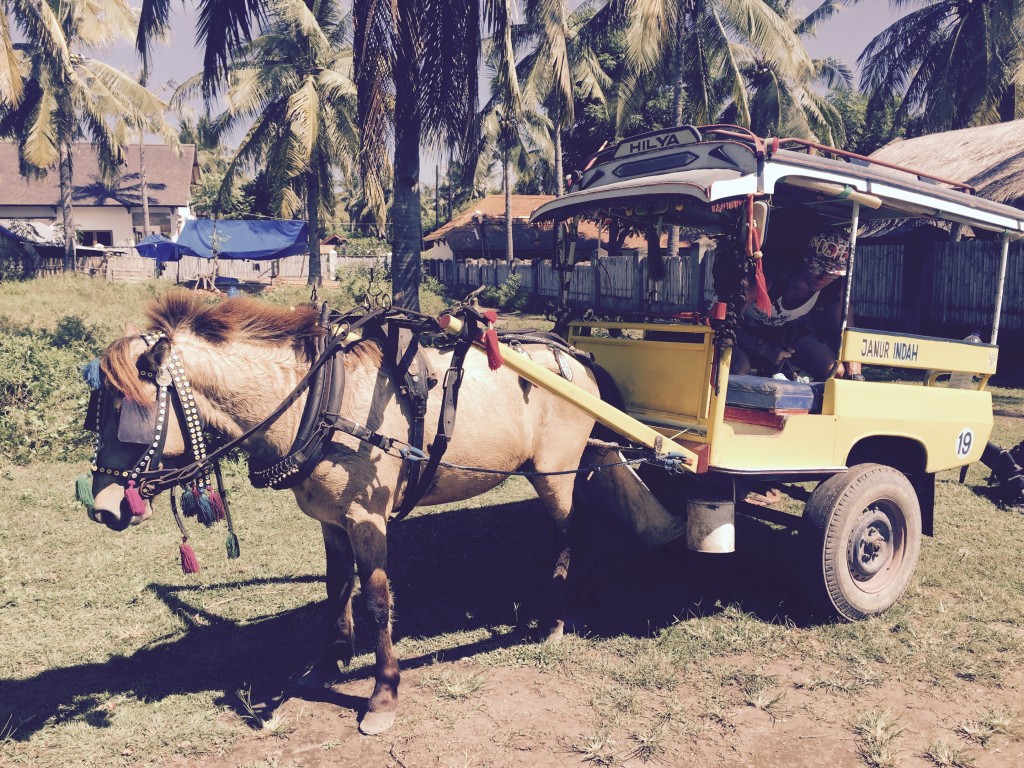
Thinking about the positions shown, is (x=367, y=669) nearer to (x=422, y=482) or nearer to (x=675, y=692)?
(x=422, y=482)

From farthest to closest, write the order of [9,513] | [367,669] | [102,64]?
1. [102,64]
2. [9,513]
3. [367,669]

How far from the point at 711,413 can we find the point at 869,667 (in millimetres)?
1660

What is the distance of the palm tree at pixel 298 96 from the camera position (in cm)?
2312

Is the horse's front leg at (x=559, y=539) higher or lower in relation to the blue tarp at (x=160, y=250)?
lower

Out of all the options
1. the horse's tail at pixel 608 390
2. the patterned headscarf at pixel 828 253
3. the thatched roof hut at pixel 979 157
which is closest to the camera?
the patterned headscarf at pixel 828 253

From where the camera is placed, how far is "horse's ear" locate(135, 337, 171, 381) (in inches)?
131

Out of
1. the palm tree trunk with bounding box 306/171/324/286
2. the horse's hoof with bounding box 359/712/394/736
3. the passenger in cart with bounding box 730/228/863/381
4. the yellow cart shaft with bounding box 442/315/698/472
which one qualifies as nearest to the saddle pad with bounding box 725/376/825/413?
the passenger in cart with bounding box 730/228/863/381

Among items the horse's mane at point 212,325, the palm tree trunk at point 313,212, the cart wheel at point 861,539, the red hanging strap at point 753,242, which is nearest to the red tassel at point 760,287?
the red hanging strap at point 753,242

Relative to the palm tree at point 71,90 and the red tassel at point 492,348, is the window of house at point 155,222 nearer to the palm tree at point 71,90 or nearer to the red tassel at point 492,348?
→ the palm tree at point 71,90

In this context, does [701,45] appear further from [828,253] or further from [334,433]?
[334,433]

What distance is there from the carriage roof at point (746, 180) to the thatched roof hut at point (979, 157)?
10.3m

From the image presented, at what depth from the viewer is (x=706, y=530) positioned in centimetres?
452

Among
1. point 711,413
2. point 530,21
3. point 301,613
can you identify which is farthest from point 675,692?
point 530,21

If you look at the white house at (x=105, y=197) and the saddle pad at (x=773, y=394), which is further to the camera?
the white house at (x=105, y=197)
